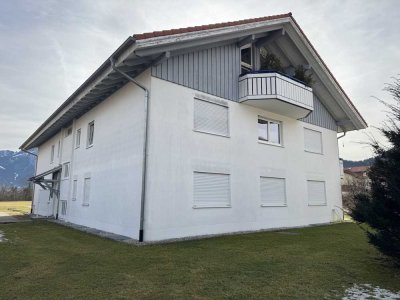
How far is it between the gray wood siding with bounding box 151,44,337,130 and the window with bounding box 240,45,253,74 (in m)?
0.76

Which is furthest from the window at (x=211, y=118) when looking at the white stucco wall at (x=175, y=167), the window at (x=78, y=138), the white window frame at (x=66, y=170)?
the white window frame at (x=66, y=170)

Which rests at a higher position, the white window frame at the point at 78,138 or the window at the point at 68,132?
the window at the point at 68,132

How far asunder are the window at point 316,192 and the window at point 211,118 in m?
6.49

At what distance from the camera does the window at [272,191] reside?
541 inches

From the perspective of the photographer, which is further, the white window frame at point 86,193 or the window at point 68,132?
the window at point 68,132

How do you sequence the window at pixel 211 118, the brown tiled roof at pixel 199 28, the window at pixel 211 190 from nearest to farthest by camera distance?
1. the brown tiled roof at pixel 199 28
2. the window at pixel 211 190
3. the window at pixel 211 118

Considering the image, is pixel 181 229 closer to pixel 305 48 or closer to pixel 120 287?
pixel 120 287

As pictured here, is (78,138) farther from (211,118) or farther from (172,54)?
(172,54)

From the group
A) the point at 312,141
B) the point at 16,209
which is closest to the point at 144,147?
the point at 312,141

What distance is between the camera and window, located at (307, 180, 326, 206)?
16.2m

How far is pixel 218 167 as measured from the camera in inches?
472

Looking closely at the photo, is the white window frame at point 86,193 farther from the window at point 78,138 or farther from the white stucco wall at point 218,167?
the white stucco wall at point 218,167

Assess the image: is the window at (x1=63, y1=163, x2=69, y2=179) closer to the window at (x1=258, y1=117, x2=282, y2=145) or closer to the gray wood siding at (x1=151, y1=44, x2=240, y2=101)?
the gray wood siding at (x1=151, y1=44, x2=240, y2=101)

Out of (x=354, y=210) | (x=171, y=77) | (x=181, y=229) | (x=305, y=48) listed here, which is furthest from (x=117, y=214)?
(x=305, y=48)
